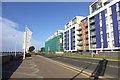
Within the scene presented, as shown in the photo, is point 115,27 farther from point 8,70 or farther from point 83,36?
point 8,70

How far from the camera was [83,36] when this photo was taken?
96.8 meters

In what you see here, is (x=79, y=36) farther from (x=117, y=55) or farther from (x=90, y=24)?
(x=117, y=55)

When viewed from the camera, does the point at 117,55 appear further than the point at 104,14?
No

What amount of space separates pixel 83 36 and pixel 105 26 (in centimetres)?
2947

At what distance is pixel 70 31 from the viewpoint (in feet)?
396

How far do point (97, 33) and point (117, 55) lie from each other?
75.8 ft

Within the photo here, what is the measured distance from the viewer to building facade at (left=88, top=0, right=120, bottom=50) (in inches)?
2386

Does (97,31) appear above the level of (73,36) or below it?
below

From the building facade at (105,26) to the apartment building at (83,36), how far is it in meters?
9.80

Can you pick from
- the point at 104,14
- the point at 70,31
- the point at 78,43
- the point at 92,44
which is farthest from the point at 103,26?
the point at 70,31

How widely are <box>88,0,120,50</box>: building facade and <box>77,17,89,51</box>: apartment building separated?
9801 millimetres

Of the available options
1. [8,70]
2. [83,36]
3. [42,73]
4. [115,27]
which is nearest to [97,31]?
[115,27]

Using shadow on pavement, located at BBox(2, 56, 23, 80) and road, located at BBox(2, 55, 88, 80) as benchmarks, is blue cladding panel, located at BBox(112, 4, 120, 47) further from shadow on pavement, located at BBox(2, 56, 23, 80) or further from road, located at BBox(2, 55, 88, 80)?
road, located at BBox(2, 55, 88, 80)

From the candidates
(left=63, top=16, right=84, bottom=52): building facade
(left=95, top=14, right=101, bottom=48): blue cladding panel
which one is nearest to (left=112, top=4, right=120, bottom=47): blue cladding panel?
(left=95, top=14, right=101, bottom=48): blue cladding panel
